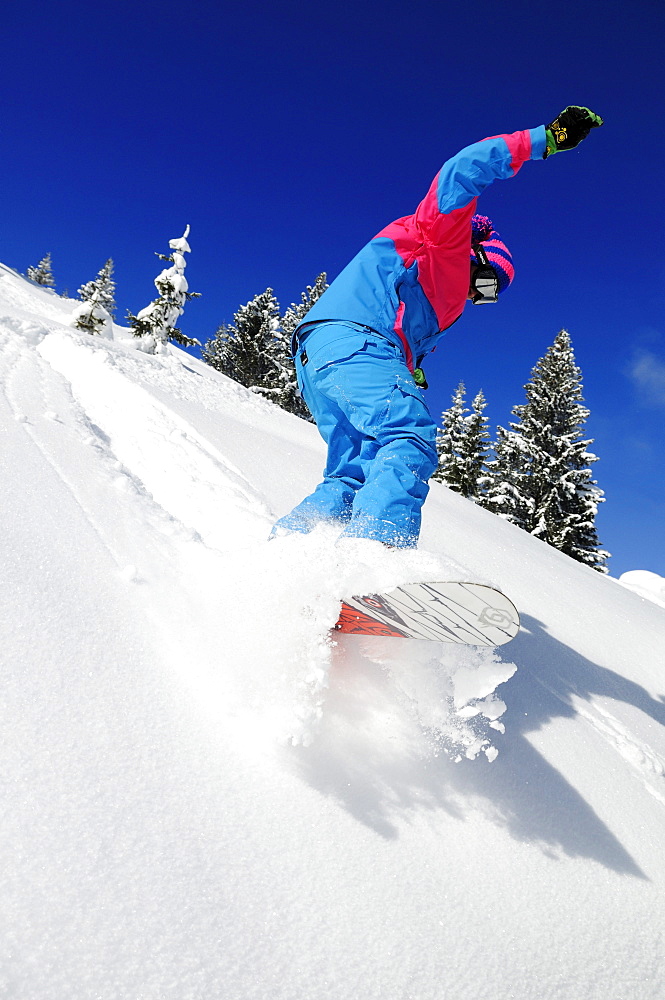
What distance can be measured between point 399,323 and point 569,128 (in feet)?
3.56

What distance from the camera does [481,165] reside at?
7.80ft

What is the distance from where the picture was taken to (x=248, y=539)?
2939mm

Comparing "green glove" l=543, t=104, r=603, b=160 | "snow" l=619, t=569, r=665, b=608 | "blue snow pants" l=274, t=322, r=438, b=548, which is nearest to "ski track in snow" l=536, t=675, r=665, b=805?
"blue snow pants" l=274, t=322, r=438, b=548

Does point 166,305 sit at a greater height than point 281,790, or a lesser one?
greater

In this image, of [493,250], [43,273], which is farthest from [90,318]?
[43,273]

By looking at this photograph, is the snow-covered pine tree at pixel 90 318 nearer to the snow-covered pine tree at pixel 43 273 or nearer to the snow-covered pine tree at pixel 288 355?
the snow-covered pine tree at pixel 288 355

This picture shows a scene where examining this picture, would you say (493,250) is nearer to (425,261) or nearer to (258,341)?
(425,261)

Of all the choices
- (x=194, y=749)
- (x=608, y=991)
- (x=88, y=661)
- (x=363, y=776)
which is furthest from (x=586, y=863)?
(x=88, y=661)

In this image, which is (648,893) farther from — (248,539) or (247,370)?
(247,370)

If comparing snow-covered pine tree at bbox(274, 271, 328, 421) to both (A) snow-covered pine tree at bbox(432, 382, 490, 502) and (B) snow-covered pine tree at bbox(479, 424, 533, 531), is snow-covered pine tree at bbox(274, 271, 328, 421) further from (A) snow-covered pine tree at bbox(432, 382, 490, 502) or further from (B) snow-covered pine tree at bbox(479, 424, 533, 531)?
(B) snow-covered pine tree at bbox(479, 424, 533, 531)

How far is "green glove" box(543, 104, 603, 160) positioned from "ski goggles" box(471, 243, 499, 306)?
509mm

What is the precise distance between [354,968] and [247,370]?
31.8 meters

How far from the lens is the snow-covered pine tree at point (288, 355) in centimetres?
2975

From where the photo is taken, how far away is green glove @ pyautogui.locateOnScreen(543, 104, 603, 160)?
240 centimetres
